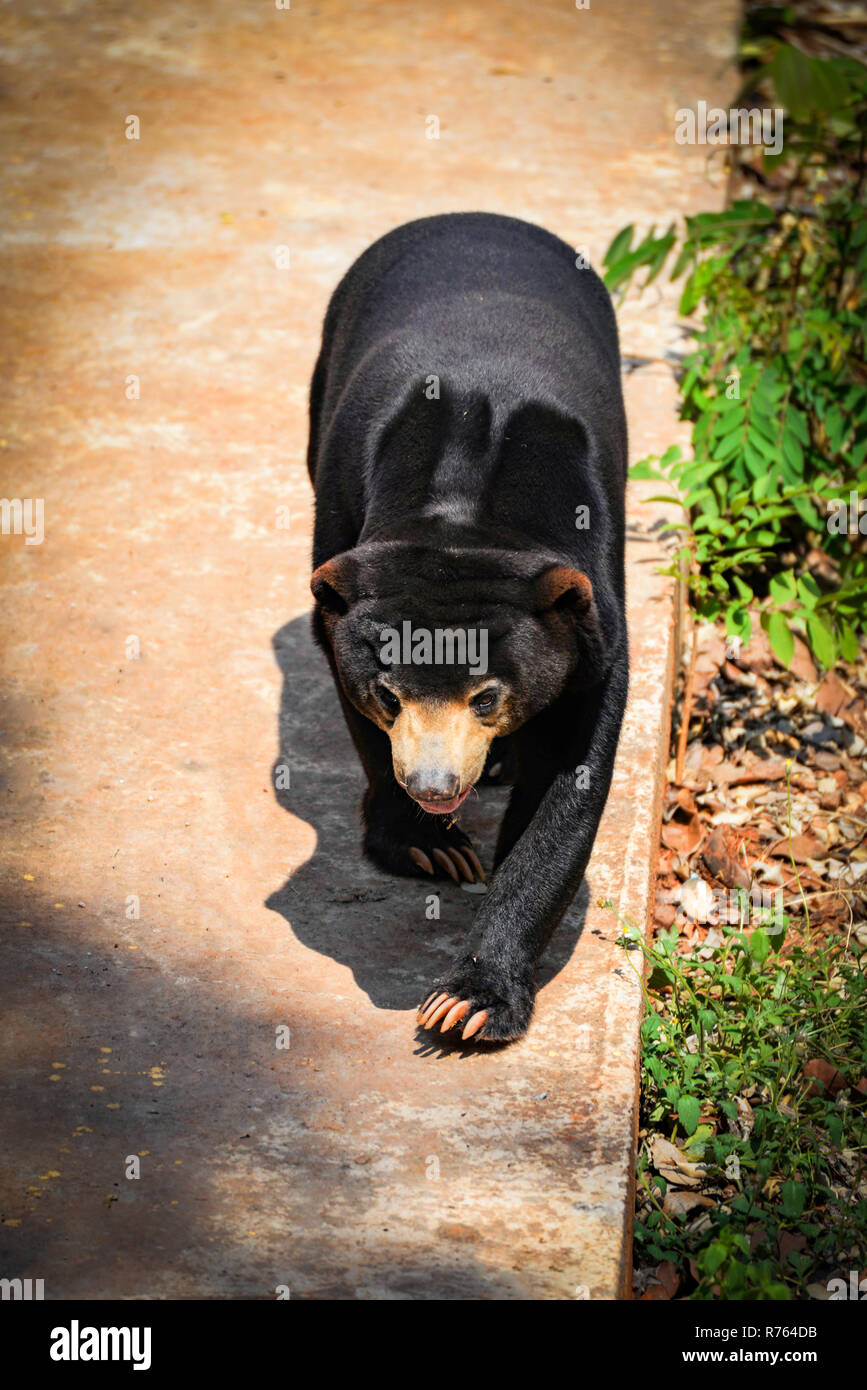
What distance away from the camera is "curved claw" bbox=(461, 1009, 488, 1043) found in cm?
324

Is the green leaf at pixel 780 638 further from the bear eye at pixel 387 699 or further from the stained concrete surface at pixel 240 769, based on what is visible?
the bear eye at pixel 387 699

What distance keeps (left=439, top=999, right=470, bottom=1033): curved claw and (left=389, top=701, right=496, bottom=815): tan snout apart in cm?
42

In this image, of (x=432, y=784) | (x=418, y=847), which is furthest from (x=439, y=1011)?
(x=418, y=847)

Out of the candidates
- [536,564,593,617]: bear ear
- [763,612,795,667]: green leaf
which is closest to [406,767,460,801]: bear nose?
[536,564,593,617]: bear ear

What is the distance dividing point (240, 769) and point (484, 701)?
1.22 metres

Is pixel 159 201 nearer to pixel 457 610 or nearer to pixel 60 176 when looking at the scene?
pixel 60 176

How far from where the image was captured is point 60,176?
294 inches

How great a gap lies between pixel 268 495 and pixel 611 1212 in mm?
3050

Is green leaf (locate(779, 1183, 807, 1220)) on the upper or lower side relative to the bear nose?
lower

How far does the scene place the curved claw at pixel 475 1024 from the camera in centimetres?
324

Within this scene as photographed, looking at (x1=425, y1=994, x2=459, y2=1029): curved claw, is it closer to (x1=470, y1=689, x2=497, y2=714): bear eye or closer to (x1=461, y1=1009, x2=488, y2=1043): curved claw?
(x1=461, y1=1009, x2=488, y2=1043): curved claw

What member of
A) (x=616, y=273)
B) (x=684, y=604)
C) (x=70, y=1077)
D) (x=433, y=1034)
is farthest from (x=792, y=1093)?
(x=616, y=273)

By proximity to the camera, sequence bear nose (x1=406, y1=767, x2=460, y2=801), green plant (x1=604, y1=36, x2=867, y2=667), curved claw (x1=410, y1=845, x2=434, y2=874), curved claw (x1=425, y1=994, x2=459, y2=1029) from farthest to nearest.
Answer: green plant (x1=604, y1=36, x2=867, y2=667) → curved claw (x1=410, y1=845, x2=434, y2=874) → curved claw (x1=425, y1=994, x2=459, y2=1029) → bear nose (x1=406, y1=767, x2=460, y2=801)

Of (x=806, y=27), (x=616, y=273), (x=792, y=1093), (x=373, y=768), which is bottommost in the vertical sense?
(x=792, y=1093)
